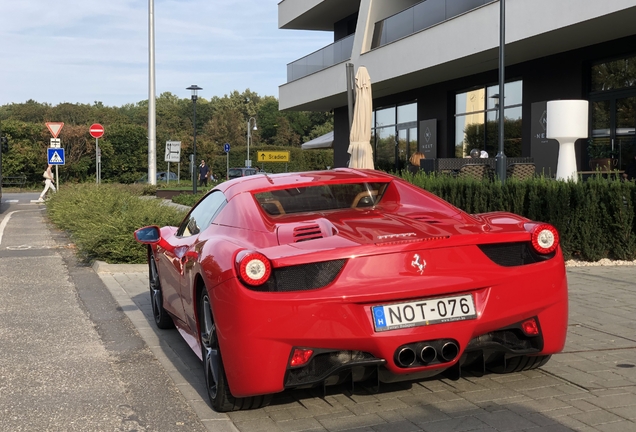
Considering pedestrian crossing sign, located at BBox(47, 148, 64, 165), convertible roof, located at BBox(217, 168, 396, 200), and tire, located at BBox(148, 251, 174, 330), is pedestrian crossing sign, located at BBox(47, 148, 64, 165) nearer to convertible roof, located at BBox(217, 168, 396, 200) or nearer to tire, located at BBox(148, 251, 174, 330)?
tire, located at BBox(148, 251, 174, 330)

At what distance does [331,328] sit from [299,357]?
0.25 meters

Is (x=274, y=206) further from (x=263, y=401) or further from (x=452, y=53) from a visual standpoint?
(x=452, y=53)

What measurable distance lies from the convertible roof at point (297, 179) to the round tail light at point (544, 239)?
51.0 inches

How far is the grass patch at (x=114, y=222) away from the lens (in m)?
11.3

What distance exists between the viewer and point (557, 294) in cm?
452

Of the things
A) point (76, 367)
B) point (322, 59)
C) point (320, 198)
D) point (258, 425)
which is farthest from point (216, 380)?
point (322, 59)

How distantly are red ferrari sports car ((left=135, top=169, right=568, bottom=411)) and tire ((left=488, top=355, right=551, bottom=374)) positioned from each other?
0.21 meters

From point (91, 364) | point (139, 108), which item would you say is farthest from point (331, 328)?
point (139, 108)

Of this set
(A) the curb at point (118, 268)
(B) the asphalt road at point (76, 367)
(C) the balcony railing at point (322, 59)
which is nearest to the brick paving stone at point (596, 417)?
(B) the asphalt road at point (76, 367)

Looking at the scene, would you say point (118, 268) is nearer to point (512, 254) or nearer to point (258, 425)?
point (258, 425)

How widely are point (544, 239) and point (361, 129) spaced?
10073 millimetres

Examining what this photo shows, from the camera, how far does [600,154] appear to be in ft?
63.0

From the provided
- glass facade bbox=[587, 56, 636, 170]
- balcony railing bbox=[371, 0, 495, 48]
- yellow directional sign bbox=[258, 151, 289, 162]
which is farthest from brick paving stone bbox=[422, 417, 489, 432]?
yellow directional sign bbox=[258, 151, 289, 162]

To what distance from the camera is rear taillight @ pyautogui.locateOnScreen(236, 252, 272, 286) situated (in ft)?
13.1
